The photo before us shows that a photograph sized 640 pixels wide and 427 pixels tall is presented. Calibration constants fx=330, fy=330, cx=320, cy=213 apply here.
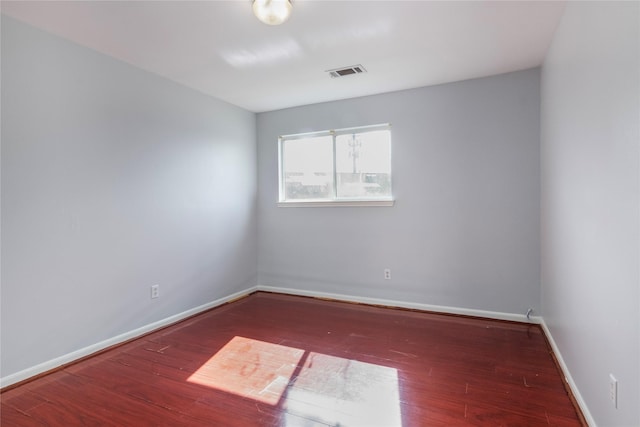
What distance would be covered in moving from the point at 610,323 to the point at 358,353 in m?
1.62

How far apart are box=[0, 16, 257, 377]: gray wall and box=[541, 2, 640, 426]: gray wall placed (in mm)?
3238

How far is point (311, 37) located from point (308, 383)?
2.43 meters

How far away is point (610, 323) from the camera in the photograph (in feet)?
4.58

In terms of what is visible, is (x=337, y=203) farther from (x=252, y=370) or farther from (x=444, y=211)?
(x=252, y=370)

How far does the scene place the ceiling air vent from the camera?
300 cm

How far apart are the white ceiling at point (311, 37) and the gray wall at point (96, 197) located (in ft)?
0.88

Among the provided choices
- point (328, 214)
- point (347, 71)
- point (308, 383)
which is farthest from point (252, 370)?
point (347, 71)

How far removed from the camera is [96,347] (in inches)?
103

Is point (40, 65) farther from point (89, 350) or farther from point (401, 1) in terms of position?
point (401, 1)

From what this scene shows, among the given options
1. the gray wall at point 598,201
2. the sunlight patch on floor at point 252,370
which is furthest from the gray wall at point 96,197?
the gray wall at point 598,201

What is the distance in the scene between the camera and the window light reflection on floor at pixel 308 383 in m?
1.81

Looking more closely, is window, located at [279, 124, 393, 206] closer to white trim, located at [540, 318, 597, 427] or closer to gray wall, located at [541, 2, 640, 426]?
gray wall, located at [541, 2, 640, 426]

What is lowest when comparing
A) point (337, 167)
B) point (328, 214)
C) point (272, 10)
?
point (328, 214)

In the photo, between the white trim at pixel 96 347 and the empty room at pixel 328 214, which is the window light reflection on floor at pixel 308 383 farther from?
the white trim at pixel 96 347
